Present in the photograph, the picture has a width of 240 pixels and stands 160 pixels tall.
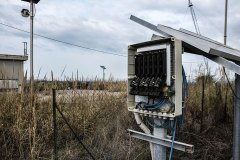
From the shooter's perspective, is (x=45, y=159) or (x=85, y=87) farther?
(x=85, y=87)

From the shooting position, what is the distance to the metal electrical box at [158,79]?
2.65 metres

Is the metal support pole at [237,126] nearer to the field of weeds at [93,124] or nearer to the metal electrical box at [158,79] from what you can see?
the field of weeds at [93,124]

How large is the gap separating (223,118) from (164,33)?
3.54 meters

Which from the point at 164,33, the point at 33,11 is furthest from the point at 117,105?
the point at 33,11

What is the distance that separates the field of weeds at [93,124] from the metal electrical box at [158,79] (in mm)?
1223

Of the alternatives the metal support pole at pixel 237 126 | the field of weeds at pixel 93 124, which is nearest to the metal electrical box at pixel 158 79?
the metal support pole at pixel 237 126

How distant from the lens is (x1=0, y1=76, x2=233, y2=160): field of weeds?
399 cm

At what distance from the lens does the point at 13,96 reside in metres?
4.63

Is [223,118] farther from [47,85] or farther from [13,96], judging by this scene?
[13,96]

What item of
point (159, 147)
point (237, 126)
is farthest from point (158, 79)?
point (237, 126)

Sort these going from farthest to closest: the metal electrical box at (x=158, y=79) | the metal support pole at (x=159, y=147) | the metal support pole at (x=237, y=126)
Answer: the metal support pole at (x=237, y=126)
the metal support pole at (x=159, y=147)
the metal electrical box at (x=158, y=79)

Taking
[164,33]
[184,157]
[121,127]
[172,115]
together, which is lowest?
[184,157]

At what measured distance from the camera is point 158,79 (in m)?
2.75

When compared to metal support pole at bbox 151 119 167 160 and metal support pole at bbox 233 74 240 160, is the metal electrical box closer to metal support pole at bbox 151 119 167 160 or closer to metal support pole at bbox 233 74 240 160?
metal support pole at bbox 151 119 167 160
